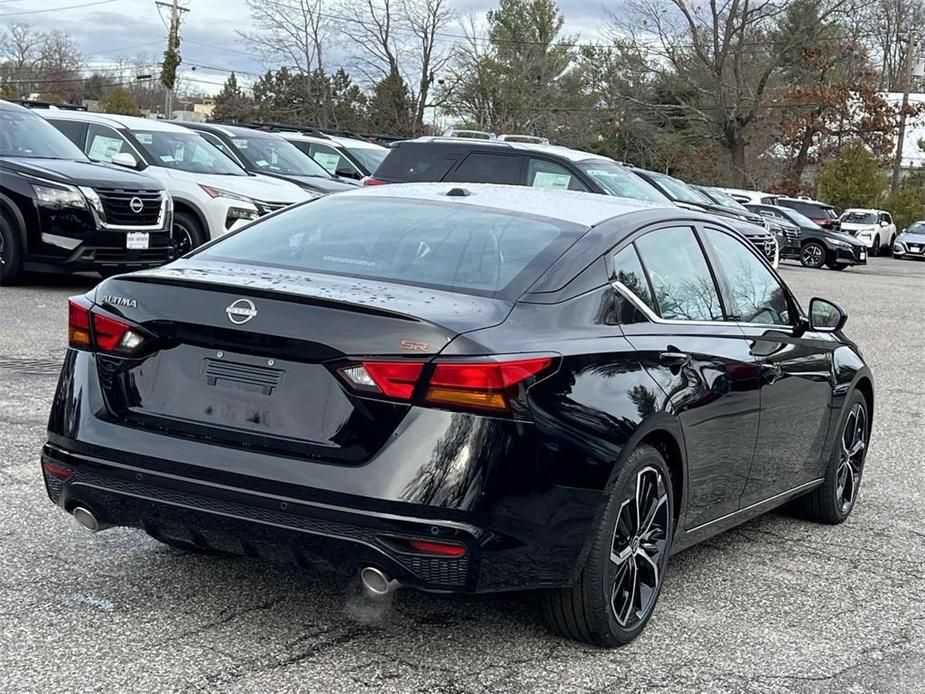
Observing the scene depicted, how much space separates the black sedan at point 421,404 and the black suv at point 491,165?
1033 cm

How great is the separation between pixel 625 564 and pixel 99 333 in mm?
1827

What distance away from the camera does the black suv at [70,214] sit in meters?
12.7

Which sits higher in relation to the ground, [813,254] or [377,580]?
[377,580]

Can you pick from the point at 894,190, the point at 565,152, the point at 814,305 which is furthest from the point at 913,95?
the point at 814,305

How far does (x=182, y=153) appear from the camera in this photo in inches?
626

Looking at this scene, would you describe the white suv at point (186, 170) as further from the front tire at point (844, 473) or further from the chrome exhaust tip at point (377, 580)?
the chrome exhaust tip at point (377, 580)

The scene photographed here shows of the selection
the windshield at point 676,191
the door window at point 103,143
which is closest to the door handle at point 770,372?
the door window at point 103,143

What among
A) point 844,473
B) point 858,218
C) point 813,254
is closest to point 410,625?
point 844,473

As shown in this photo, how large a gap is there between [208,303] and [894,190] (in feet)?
200

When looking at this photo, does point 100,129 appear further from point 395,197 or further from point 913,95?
point 913,95

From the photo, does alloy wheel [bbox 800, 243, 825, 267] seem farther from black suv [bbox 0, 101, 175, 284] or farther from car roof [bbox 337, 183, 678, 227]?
car roof [bbox 337, 183, 678, 227]

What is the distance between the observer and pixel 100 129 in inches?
623

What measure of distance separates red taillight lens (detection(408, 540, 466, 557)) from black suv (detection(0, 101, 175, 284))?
9.83 m

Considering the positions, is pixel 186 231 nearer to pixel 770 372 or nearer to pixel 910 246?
pixel 770 372
